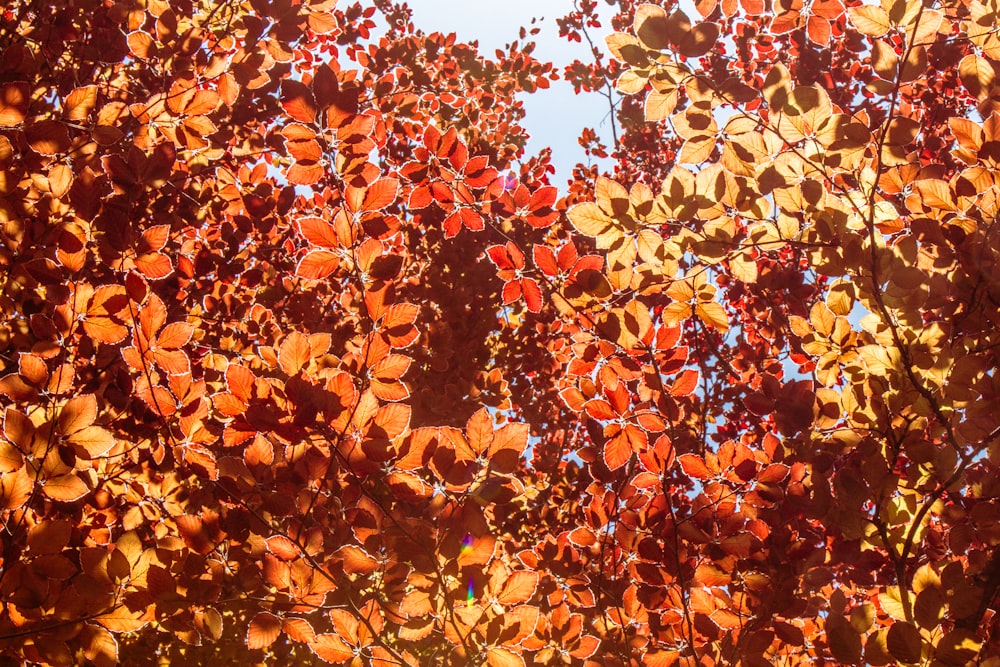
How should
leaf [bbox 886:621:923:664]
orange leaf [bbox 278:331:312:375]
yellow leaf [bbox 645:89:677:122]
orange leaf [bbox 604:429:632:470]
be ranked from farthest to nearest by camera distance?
1. orange leaf [bbox 604:429:632:470]
2. yellow leaf [bbox 645:89:677:122]
3. orange leaf [bbox 278:331:312:375]
4. leaf [bbox 886:621:923:664]

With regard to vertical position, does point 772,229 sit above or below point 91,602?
above

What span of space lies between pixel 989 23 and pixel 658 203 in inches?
41.2

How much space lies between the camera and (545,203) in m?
1.96

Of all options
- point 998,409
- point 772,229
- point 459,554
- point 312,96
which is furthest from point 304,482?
point 998,409

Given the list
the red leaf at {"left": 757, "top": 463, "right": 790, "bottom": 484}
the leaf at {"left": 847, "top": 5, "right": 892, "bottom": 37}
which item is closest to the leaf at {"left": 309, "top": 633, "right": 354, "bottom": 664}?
the red leaf at {"left": 757, "top": 463, "right": 790, "bottom": 484}

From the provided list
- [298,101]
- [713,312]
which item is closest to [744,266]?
[713,312]

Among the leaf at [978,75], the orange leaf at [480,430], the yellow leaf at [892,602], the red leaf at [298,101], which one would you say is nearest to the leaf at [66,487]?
the orange leaf at [480,430]

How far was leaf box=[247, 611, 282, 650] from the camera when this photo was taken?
178cm

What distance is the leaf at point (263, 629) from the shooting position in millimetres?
1784

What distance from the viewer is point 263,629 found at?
1.81 meters

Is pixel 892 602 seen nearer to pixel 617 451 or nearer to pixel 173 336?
pixel 617 451

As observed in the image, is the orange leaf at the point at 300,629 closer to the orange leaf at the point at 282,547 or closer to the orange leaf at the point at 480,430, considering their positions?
the orange leaf at the point at 282,547

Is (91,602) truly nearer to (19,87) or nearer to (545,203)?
(19,87)

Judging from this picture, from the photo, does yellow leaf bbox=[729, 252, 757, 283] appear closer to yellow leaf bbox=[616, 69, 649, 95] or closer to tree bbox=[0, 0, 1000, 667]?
tree bbox=[0, 0, 1000, 667]
